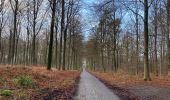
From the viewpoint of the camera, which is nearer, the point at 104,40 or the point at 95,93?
the point at 95,93

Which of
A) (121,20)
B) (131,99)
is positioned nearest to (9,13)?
(121,20)

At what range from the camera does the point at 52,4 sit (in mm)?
35938

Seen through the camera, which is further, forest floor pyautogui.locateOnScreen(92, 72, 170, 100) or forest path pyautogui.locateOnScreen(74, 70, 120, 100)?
forest floor pyautogui.locateOnScreen(92, 72, 170, 100)

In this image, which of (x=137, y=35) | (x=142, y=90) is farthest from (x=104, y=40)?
(x=142, y=90)

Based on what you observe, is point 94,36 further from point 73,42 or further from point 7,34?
point 7,34

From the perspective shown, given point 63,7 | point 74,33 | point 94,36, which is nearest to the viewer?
point 63,7

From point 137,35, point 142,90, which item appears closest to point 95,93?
point 142,90

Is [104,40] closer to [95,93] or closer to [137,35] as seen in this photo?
[137,35]

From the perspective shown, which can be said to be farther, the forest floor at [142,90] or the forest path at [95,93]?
the forest floor at [142,90]

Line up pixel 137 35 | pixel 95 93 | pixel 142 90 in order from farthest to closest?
pixel 137 35 < pixel 142 90 < pixel 95 93

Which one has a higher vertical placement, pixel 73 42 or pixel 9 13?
pixel 9 13

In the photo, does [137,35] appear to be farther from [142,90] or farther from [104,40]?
[142,90]

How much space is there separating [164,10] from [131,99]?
105ft

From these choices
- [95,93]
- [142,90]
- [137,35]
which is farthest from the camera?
[137,35]
